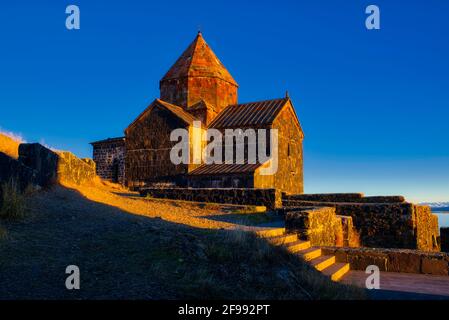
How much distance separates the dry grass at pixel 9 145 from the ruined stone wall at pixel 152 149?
A: 420 inches

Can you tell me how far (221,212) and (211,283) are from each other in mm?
8991

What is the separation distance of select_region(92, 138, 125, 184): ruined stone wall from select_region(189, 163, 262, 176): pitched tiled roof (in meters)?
6.56

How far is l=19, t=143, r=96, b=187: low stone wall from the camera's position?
9.03 m

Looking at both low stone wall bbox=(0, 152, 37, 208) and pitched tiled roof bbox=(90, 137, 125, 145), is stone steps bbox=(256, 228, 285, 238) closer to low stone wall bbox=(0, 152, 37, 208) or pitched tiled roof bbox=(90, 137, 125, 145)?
low stone wall bbox=(0, 152, 37, 208)

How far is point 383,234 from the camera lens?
42.0 feet

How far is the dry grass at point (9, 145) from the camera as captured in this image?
11.2m

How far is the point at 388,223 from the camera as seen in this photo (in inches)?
502

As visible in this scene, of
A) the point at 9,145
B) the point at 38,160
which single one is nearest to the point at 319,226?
the point at 38,160

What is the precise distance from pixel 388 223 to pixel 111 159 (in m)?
20.4

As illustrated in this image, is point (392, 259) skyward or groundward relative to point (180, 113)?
groundward

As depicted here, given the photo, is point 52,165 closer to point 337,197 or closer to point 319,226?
point 319,226

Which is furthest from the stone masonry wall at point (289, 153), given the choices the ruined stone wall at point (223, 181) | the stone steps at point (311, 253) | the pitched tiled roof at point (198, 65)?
the stone steps at point (311, 253)
